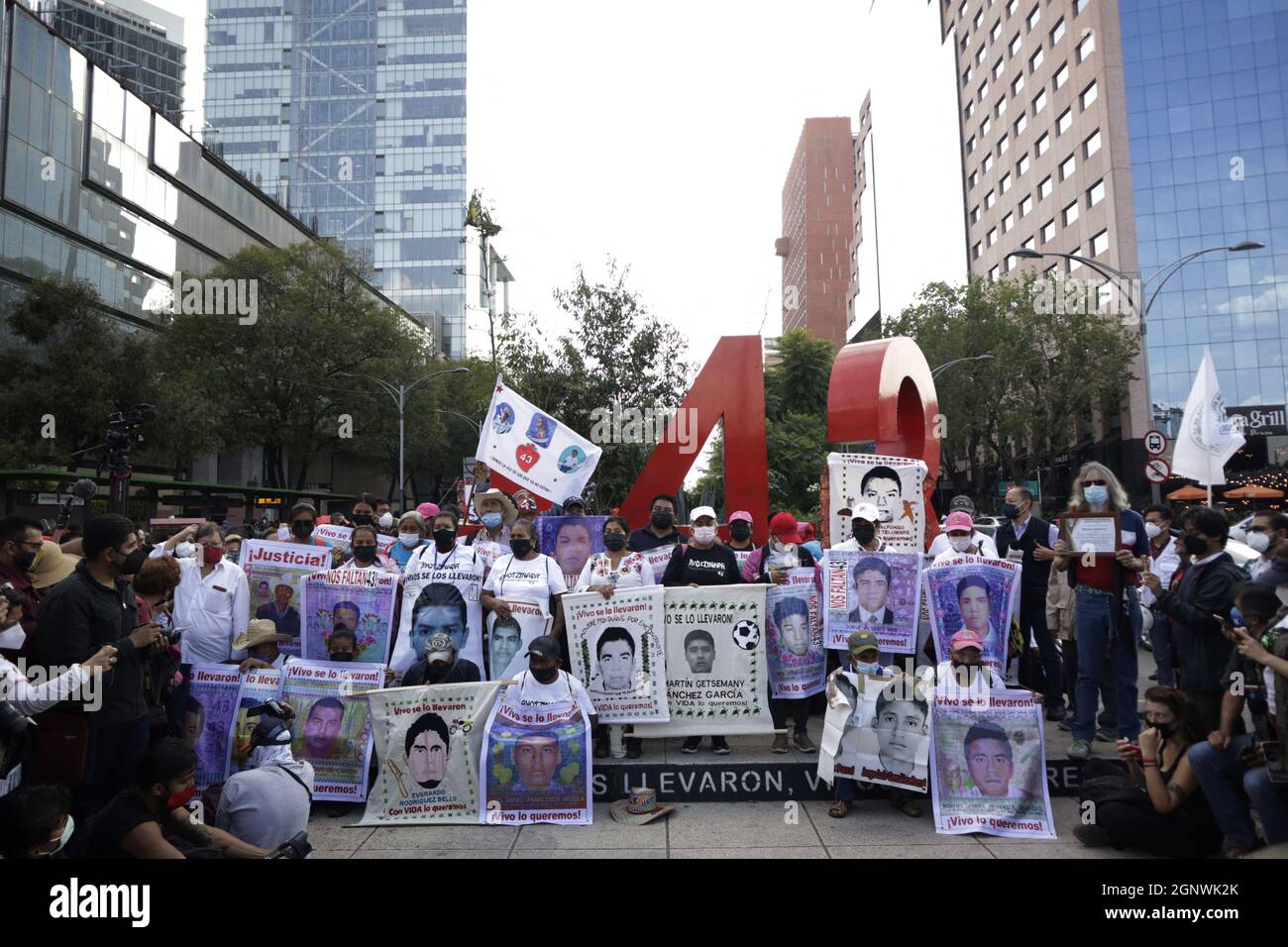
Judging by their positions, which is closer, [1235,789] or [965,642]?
[1235,789]

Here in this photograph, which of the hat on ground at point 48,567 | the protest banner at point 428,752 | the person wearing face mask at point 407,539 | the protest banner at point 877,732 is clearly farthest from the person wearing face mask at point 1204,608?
the hat on ground at point 48,567

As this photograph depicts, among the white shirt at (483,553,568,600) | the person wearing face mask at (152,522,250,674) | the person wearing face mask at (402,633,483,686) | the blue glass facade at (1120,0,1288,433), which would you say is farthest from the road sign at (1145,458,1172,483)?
the blue glass facade at (1120,0,1288,433)

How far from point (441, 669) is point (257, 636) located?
1.42m

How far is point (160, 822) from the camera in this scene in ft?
13.6

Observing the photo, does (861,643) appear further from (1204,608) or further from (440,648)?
(440,648)

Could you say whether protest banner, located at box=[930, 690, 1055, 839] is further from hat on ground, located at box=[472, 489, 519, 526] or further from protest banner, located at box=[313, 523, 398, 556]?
protest banner, located at box=[313, 523, 398, 556]

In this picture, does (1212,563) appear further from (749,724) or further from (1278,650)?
(749,724)

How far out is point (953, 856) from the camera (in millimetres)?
4852

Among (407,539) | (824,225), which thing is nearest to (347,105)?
(824,225)

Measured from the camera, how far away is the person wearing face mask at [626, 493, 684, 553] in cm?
744

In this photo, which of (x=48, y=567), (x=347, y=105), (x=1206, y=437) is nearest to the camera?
(x=48, y=567)

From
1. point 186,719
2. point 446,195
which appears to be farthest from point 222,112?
point 186,719

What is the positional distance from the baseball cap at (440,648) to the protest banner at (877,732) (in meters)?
2.80

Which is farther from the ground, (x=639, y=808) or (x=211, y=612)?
(x=211, y=612)
